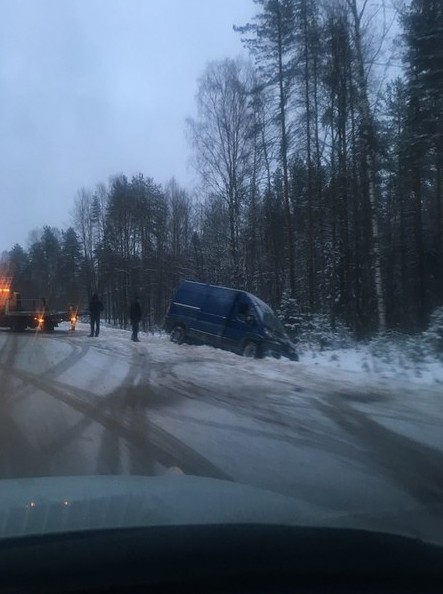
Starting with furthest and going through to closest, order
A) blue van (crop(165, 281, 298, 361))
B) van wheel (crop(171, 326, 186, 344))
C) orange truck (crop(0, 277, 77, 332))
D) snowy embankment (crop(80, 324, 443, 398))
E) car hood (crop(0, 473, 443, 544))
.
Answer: orange truck (crop(0, 277, 77, 332))
van wheel (crop(171, 326, 186, 344))
blue van (crop(165, 281, 298, 361))
snowy embankment (crop(80, 324, 443, 398))
car hood (crop(0, 473, 443, 544))

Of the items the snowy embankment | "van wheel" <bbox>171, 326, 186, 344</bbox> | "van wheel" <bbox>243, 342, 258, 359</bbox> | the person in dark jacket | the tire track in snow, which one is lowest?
the tire track in snow

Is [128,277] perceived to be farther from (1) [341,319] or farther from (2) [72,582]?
(2) [72,582]

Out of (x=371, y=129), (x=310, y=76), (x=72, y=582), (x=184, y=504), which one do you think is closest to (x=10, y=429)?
(x=184, y=504)

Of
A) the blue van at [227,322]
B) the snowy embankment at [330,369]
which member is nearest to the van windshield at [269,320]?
the blue van at [227,322]

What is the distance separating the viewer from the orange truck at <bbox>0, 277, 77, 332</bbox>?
3962 centimetres

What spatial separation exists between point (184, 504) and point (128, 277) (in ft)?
211

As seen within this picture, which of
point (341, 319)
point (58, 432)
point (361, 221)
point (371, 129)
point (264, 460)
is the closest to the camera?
point (264, 460)

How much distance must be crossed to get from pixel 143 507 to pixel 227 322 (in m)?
18.5

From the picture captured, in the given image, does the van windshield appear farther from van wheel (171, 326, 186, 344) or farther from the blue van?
van wheel (171, 326, 186, 344)

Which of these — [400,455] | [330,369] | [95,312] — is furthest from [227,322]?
[400,455]

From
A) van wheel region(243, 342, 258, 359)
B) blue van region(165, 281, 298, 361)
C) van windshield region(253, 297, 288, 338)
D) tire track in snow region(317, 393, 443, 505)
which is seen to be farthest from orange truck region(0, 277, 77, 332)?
tire track in snow region(317, 393, 443, 505)

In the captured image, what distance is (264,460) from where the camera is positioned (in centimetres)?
816

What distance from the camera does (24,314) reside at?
39625 mm

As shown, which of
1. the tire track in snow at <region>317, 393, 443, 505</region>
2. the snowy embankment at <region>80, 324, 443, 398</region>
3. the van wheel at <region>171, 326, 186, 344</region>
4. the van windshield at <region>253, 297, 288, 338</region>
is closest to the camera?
the tire track in snow at <region>317, 393, 443, 505</region>
